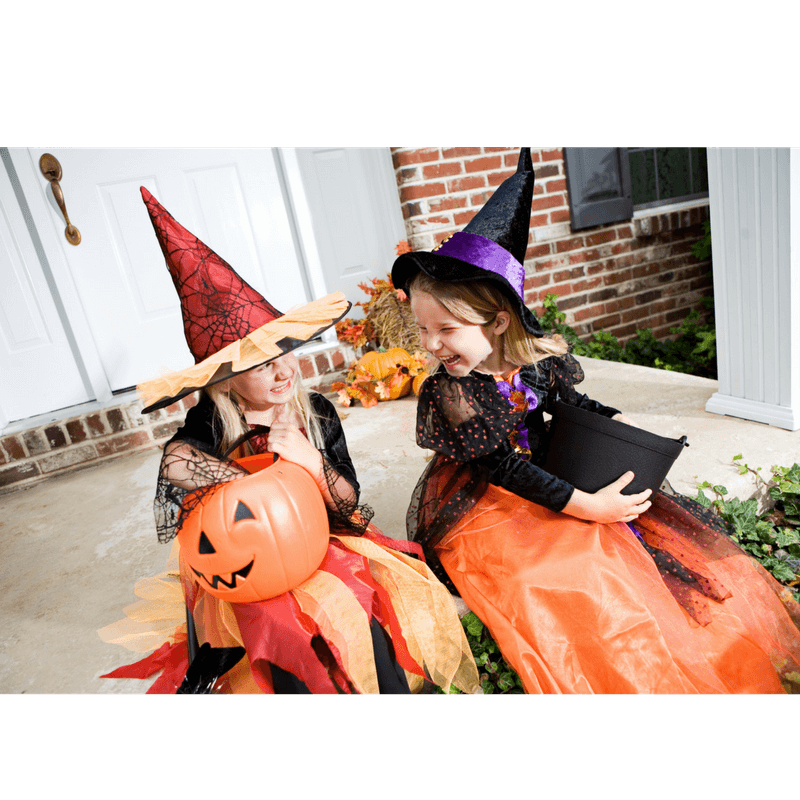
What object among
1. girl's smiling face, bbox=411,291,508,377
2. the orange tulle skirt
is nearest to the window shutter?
girl's smiling face, bbox=411,291,508,377

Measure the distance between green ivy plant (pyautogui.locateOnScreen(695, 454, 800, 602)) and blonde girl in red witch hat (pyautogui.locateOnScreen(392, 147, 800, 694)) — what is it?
12.5 inches

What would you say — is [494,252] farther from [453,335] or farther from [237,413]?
[237,413]

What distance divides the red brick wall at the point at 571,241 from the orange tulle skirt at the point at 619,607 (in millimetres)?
2540

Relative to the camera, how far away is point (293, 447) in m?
1.38

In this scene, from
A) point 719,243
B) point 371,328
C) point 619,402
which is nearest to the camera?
point 719,243

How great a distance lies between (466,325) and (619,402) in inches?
63.9

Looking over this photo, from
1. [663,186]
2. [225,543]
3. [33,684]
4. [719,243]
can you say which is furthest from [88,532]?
[663,186]

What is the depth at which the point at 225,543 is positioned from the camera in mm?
1212

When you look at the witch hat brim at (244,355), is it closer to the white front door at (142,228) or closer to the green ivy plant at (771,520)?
the green ivy plant at (771,520)

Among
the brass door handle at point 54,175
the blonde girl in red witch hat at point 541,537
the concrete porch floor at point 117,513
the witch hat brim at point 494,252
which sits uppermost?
the brass door handle at point 54,175

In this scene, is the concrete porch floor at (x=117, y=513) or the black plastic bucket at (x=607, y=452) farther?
the concrete porch floor at (x=117, y=513)

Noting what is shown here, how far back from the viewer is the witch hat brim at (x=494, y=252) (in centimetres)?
134

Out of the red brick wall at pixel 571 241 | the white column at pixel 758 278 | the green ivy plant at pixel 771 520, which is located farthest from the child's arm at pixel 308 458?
the red brick wall at pixel 571 241
